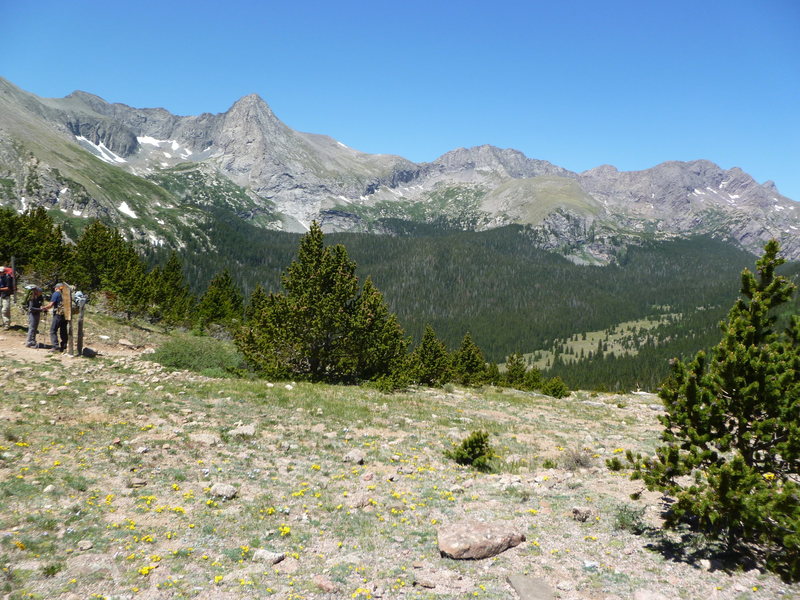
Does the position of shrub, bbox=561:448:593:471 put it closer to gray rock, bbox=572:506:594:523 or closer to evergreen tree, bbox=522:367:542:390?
gray rock, bbox=572:506:594:523

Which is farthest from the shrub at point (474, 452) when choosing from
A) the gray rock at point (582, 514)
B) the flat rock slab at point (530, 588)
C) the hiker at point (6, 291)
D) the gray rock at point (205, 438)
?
the hiker at point (6, 291)

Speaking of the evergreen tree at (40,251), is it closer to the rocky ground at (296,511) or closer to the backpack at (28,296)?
the backpack at (28,296)

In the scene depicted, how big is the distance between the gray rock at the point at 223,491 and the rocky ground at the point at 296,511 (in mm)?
116

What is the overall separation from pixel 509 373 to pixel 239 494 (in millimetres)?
64969

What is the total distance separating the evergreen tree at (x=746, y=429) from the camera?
23.9ft

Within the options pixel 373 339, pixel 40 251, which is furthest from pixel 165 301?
pixel 373 339

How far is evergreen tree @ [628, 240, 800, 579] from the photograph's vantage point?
7293mm

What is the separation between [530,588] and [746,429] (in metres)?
5.39

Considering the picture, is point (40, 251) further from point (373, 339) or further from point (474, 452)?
point (474, 452)

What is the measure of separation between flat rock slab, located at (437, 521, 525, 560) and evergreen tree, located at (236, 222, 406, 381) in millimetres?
17843

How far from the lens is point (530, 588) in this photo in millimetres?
7074

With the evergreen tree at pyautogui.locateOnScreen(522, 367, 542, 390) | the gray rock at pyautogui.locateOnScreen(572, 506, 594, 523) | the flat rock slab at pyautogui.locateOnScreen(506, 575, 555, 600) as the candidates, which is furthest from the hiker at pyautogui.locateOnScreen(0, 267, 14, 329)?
the evergreen tree at pyautogui.locateOnScreen(522, 367, 542, 390)

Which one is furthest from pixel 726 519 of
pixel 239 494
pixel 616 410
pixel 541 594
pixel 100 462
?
pixel 616 410

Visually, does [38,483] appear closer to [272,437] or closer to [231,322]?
[272,437]
